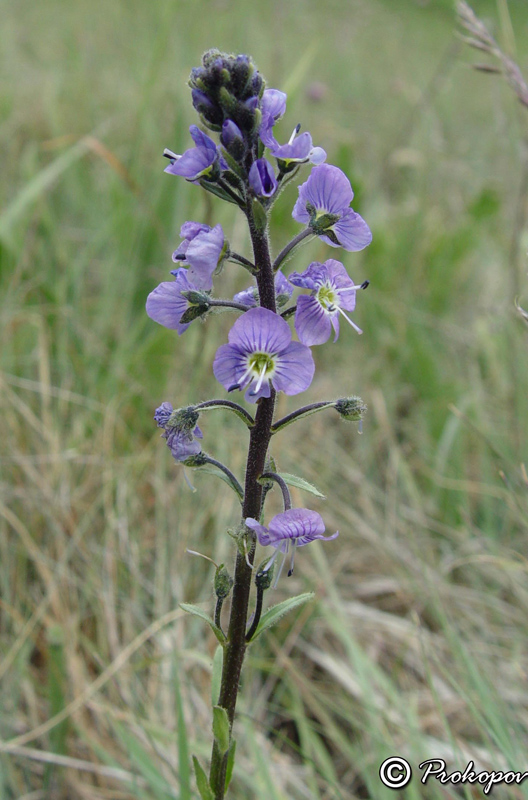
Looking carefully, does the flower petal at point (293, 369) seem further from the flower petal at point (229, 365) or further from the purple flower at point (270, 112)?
the purple flower at point (270, 112)

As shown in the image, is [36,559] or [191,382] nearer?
[36,559]

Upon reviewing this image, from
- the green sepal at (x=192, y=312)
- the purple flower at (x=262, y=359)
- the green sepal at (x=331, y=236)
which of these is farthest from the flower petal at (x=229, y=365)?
the green sepal at (x=331, y=236)

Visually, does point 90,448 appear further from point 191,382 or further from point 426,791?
point 426,791

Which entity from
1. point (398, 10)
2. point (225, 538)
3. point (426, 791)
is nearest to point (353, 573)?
point (225, 538)

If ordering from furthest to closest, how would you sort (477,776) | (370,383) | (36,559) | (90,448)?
(370,383) < (90,448) < (36,559) < (477,776)

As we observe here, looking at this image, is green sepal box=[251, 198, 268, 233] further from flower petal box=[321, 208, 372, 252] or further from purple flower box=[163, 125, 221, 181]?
flower petal box=[321, 208, 372, 252]
